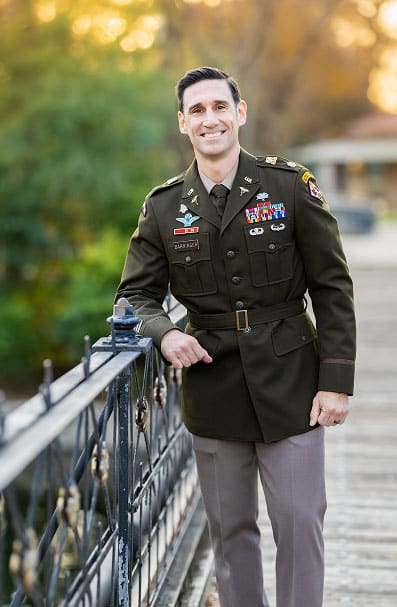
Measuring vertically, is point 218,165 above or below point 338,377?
above

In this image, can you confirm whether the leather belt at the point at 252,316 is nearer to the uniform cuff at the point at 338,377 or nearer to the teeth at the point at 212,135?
the uniform cuff at the point at 338,377

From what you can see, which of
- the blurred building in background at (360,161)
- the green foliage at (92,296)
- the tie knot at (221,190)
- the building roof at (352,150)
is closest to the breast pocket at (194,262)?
the tie knot at (221,190)

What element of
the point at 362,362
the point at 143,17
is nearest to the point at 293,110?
the point at 143,17

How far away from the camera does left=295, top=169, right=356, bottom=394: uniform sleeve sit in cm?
248

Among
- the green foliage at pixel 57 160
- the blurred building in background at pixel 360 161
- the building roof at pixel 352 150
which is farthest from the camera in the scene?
the blurred building in background at pixel 360 161

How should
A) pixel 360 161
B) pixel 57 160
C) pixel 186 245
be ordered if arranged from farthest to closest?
pixel 360 161 < pixel 57 160 < pixel 186 245

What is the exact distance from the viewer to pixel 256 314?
100 inches

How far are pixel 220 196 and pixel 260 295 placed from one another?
29cm

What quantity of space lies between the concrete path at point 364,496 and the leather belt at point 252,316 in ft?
4.38

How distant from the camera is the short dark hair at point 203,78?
8.23ft

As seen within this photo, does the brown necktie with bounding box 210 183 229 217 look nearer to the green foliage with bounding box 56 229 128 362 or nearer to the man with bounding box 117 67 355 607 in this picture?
the man with bounding box 117 67 355 607

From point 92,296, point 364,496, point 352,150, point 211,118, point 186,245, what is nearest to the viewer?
point 211,118

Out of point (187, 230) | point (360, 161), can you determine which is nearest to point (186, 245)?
point (187, 230)

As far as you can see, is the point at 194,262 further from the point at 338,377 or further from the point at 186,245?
the point at 338,377
